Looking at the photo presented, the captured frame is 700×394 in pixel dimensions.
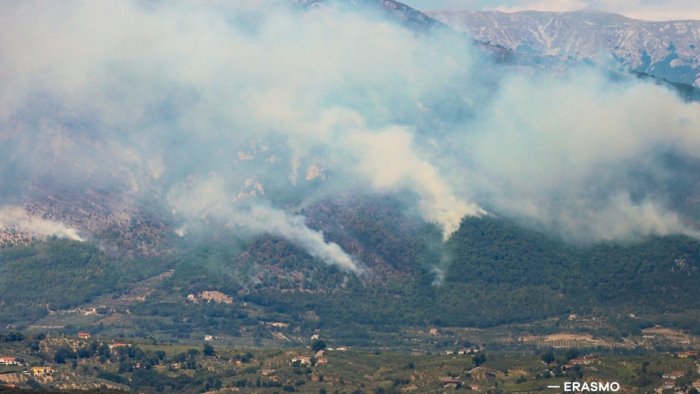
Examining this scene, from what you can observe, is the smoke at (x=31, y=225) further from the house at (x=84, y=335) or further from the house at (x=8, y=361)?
the house at (x=8, y=361)

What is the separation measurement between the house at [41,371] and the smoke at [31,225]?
46.9m

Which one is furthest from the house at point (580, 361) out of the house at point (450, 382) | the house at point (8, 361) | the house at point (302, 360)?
the house at point (8, 361)

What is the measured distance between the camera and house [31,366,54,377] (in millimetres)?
147875

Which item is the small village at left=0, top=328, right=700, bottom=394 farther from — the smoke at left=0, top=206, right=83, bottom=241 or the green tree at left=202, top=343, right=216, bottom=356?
the smoke at left=0, top=206, right=83, bottom=241

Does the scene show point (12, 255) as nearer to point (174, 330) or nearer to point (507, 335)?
point (174, 330)

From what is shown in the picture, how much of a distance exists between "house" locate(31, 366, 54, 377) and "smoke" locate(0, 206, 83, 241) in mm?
46856

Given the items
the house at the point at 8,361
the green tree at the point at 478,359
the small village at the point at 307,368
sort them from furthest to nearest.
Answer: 1. the green tree at the point at 478,359
2. the house at the point at 8,361
3. the small village at the point at 307,368

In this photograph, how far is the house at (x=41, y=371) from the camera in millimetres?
147875

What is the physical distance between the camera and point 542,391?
138500 millimetres

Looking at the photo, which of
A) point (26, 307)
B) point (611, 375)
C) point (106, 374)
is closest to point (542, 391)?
point (611, 375)

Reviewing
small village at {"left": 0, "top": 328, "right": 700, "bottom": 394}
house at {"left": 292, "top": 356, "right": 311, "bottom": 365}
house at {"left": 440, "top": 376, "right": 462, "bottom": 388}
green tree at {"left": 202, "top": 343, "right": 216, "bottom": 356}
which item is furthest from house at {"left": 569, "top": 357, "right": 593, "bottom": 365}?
green tree at {"left": 202, "top": 343, "right": 216, "bottom": 356}

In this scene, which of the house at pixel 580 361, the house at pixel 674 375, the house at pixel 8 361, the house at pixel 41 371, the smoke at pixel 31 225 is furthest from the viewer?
the smoke at pixel 31 225

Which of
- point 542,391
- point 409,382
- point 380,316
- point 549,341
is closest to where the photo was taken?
point 542,391

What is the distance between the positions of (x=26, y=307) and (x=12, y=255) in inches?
335
